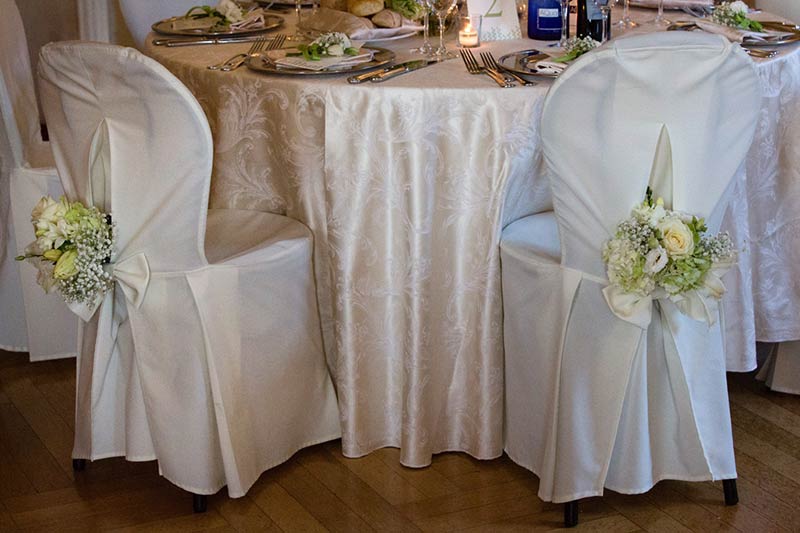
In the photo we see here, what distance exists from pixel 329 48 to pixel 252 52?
28 cm

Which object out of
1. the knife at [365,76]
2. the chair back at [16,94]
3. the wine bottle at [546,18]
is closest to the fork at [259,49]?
the knife at [365,76]

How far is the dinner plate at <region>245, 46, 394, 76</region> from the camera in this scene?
7.56 feet

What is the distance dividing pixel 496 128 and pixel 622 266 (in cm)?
43

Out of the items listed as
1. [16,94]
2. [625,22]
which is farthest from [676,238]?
[16,94]

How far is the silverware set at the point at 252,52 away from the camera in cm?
244

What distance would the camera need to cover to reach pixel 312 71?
2309 mm

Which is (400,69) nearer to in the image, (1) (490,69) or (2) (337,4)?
(1) (490,69)

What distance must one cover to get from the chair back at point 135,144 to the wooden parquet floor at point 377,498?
0.58m

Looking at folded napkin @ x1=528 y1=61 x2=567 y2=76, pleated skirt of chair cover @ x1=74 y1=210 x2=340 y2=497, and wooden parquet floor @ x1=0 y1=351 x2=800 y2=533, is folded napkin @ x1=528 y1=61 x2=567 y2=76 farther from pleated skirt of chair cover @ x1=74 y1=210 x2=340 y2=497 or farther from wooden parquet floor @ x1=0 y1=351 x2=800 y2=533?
wooden parquet floor @ x1=0 y1=351 x2=800 y2=533

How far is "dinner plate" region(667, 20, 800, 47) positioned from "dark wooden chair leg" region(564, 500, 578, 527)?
1189mm

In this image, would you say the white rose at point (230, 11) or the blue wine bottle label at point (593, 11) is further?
the white rose at point (230, 11)

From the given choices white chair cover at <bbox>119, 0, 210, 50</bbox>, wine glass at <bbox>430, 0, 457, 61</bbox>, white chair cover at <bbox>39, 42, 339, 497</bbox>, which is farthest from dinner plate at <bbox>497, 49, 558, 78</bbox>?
white chair cover at <bbox>119, 0, 210, 50</bbox>

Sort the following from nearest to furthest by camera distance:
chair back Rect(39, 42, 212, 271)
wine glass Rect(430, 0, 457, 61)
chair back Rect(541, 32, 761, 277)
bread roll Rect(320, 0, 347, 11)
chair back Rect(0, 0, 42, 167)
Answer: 1. chair back Rect(541, 32, 761, 277)
2. chair back Rect(39, 42, 212, 271)
3. wine glass Rect(430, 0, 457, 61)
4. bread roll Rect(320, 0, 347, 11)
5. chair back Rect(0, 0, 42, 167)

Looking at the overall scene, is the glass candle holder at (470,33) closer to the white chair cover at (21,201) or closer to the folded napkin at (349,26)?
the folded napkin at (349,26)
